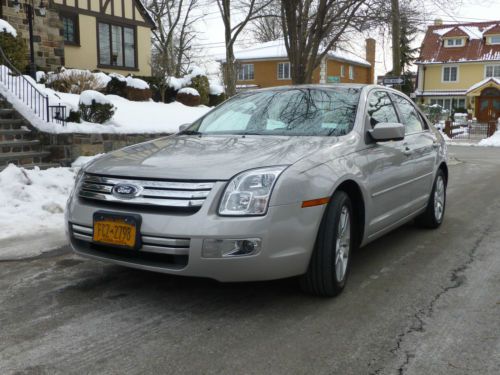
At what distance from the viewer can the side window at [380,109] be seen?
4672 mm

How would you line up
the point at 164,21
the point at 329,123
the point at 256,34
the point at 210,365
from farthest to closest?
1. the point at 256,34
2. the point at 164,21
3. the point at 329,123
4. the point at 210,365

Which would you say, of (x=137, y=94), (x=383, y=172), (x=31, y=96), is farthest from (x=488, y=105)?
(x=383, y=172)

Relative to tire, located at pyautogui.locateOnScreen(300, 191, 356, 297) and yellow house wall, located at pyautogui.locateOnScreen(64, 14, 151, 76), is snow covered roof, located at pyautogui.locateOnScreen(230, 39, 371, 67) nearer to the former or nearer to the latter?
yellow house wall, located at pyautogui.locateOnScreen(64, 14, 151, 76)

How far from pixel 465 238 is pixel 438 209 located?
0.53m

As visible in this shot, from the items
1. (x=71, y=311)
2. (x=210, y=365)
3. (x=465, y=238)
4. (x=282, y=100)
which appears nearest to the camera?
(x=210, y=365)

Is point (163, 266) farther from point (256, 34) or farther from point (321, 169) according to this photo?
point (256, 34)

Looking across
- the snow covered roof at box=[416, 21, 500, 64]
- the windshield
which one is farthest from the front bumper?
the snow covered roof at box=[416, 21, 500, 64]

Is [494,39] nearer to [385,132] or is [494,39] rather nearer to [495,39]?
[495,39]

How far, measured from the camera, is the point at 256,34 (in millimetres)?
45562

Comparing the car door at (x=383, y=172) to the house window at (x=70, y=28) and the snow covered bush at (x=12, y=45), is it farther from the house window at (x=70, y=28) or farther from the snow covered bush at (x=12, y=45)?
the house window at (x=70, y=28)

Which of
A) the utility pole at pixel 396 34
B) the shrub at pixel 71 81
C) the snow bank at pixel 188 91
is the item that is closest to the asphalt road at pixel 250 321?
→ the utility pole at pixel 396 34

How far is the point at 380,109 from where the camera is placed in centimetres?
491

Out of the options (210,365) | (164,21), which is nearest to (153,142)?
(210,365)

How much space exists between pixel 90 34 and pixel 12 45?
719 cm
